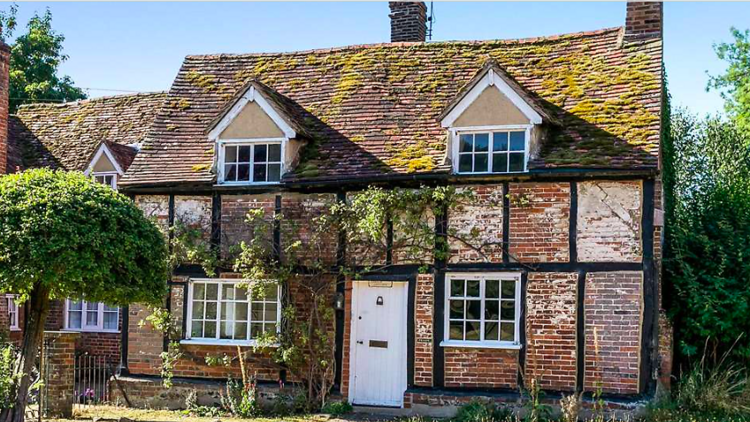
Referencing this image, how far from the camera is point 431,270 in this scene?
1647cm

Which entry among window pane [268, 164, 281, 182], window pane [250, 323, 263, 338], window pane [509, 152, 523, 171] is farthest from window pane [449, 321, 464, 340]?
window pane [268, 164, 281, 182]

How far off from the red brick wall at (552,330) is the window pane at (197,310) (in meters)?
6.26

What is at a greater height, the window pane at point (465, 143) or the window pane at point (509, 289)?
the window pane at point (465, 143)

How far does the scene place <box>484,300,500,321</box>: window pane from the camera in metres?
16.1

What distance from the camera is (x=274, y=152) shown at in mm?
17922

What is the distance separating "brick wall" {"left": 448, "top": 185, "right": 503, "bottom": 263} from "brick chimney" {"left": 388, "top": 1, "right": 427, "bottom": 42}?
6746mm

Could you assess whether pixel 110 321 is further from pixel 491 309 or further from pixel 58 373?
pixel 491 309

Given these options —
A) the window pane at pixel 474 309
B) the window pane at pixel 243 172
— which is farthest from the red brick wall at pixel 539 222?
the window pane at pixel 243 172

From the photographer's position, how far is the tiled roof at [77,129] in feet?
77.1

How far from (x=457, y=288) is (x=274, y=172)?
4248mm

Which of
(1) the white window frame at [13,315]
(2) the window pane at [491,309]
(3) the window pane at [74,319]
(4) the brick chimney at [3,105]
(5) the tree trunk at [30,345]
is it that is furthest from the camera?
(3) the window pane at [74,319]

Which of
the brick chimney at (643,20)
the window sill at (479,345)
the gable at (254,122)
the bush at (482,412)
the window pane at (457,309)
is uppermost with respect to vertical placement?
the brick chimney at (643,20)

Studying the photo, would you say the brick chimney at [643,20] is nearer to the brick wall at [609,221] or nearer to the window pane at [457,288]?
the brick wall at [609,221]

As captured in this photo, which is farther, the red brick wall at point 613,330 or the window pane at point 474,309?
the window pane at point 474,309
